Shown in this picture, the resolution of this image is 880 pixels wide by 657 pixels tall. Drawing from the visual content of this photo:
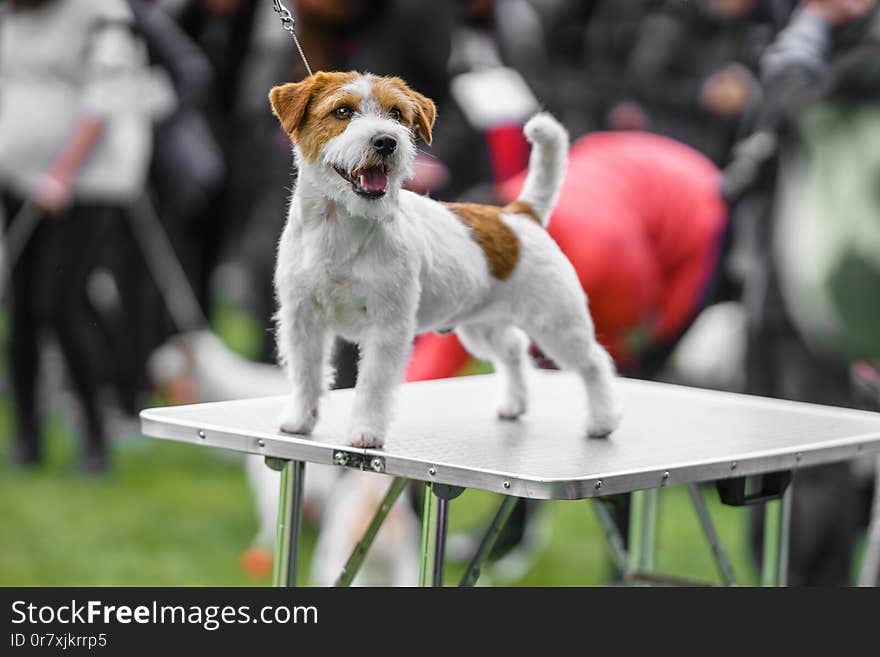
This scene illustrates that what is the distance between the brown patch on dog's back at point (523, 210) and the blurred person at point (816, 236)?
1038mm

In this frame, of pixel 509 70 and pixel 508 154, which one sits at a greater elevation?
pixel 509 70

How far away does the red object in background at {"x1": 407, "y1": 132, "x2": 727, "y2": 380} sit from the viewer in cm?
282

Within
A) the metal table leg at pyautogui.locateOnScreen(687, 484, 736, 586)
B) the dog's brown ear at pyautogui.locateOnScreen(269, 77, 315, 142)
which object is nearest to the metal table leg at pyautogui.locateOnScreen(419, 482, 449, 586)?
the dog's brown ear at pyautogui.locateOnScreen(269, 77, 315, 142)

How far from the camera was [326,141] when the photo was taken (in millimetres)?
1753

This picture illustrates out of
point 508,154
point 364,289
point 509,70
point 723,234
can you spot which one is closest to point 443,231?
point 364,289

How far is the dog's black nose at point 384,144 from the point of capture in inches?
67.3

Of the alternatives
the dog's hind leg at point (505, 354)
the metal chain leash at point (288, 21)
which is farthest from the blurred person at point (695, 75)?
the metal chain leash at point (288, 21)

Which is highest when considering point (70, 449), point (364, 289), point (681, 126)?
point (681, 126)

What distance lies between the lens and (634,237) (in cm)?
304

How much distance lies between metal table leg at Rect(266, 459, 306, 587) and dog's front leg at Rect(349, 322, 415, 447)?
0.15m

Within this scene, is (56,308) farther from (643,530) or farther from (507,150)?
(643,530)

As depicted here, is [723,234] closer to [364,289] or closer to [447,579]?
[447,579]
